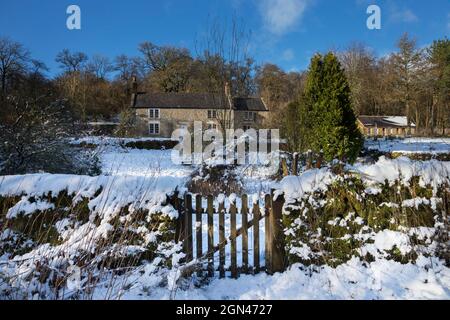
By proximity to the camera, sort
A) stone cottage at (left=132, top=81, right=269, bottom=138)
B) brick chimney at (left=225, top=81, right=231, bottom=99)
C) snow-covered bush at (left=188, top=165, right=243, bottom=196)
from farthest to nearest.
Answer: stone cottage at (left=132, top=81, right=269, bottom=138) < brick chimney at (left=225, top=81, right=231, bottom=99) < snow-covered bush at (left=188, top=165, right=243, bottom=196)

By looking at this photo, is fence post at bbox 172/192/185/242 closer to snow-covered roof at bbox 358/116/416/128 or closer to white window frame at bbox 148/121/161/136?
white window frame at bbox 148/121/161/136

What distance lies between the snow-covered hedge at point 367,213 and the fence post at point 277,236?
82 mm

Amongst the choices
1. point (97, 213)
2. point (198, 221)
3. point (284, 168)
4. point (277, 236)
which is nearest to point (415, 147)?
point (284, 168)

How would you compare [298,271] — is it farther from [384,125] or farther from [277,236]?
[384,125]

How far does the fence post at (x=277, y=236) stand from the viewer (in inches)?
154

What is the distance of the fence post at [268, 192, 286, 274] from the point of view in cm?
391

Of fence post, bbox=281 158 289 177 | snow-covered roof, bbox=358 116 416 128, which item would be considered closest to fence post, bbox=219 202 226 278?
fence post, bbox=281 158 289 177

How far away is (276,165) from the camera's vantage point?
1162 centimetres

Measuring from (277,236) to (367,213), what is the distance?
1.18 metres

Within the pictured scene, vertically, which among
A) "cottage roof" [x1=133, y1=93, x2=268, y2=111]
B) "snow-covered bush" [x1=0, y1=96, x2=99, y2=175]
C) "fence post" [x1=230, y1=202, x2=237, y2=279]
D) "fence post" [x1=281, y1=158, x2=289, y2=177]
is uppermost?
"cottage roof" [x1=133, y1=93, x2=268, y2=111]

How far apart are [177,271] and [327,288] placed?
172 centimetres

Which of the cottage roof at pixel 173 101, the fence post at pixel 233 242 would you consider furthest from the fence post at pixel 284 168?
the cottage roof at pixel 173 101

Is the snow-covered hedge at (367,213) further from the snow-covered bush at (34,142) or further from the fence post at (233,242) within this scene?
the snow-covered bush at (34,142)

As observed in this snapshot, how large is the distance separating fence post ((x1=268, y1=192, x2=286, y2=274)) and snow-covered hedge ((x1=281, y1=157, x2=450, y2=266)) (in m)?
0.08
